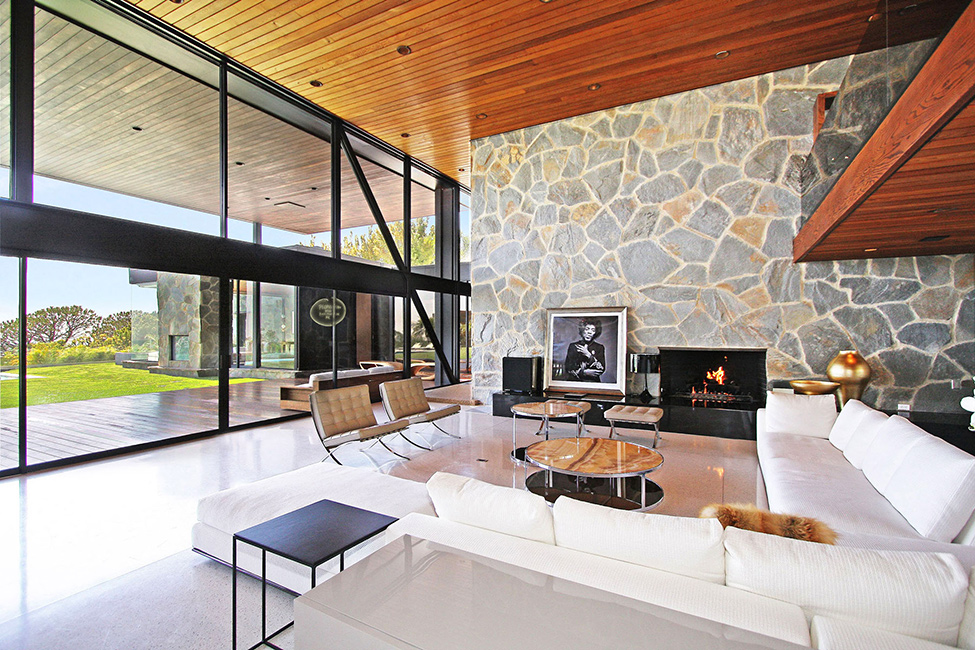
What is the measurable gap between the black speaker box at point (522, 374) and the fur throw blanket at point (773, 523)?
5.68 meters

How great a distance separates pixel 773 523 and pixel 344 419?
4299 millimetres

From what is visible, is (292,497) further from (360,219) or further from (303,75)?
(360,219)

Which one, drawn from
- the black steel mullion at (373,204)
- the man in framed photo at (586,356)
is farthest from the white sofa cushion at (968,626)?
the black steel mullion at (373,204)

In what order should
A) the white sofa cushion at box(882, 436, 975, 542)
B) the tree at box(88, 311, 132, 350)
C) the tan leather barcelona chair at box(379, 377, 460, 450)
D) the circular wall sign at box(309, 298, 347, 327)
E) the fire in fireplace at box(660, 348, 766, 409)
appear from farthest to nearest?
the circular wall sign at box(309, 298, 347, 327) < the fire in fireplace at box(660, 348, 766, 409) < the tan leather barcelona chair at box(379, 377, 460, 450) < the tree at box(88, 311, 132, 350) < the white sofa cushion at box(882, 436, 975, 542)

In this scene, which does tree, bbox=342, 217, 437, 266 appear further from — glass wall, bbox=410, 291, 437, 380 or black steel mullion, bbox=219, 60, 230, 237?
black steel mullion, bbox=219, 60, 230, 237

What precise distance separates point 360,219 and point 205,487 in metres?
5.15

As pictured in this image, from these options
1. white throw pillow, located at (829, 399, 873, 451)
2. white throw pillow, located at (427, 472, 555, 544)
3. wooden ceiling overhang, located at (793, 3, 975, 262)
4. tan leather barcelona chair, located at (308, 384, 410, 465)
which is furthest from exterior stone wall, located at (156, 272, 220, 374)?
white throw pillow, located at (829, 399, 873, 451)

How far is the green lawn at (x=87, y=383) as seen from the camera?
4469 millimetres

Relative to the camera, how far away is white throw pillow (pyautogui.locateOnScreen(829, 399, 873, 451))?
383 centimetres

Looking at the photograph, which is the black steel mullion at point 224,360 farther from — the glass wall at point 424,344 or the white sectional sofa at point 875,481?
the white sectional sofa at point 875,481

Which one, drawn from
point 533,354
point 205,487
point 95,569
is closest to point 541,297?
point 533,354

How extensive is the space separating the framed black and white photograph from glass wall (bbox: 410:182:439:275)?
334 cm

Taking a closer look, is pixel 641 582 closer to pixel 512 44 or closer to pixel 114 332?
pixel 512 44

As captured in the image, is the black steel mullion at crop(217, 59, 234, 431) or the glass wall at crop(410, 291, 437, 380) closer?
the black steel mullion at crop(217, 59, 234, 431)
